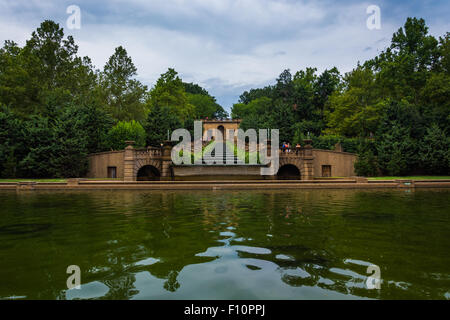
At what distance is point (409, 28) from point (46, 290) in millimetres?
49006

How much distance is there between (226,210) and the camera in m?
11.0

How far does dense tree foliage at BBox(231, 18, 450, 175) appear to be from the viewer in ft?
95.9

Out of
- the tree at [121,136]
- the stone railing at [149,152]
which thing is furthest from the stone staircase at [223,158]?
the tree at [121,136]

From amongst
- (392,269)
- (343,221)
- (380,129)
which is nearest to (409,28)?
(380,129)

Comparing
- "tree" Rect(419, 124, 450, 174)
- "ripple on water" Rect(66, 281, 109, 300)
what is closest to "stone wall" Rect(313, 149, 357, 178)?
"tree" Rect(419, 124, 450, 174)

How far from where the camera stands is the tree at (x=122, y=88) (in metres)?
52.9

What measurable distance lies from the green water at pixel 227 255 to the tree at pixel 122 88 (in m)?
46.2

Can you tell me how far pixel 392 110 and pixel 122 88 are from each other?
4616cm

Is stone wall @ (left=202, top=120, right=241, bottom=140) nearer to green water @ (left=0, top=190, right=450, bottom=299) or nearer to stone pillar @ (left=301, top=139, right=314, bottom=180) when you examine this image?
stone pillar @ (left=301, top=139, right=314, bottom=180)

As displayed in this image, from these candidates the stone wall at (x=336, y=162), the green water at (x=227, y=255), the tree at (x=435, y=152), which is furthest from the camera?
the stone wall at (x=336, y=162)

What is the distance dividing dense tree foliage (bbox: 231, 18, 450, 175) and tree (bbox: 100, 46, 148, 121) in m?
22.3

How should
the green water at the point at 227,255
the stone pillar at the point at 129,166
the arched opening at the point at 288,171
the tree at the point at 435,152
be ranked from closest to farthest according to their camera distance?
1. the green water at the point at 227,255
2. the stone pillar at the point at 129,166
3. the tree at the point at 435,152
4. the arched opening at the point at 288,171

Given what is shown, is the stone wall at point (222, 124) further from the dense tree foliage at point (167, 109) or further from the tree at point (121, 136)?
the tree at point (121, 136)
